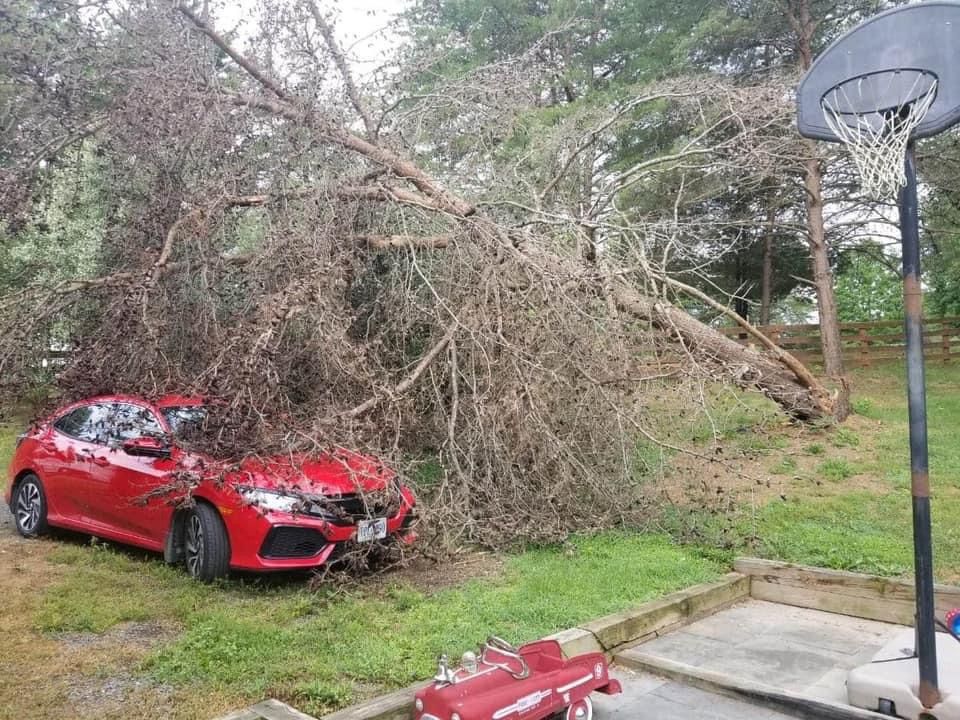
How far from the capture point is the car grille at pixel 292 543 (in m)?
5.43

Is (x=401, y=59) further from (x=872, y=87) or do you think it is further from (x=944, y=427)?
(x=944, y=427)

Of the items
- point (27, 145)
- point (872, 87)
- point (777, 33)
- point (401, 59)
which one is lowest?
point (872, 87)

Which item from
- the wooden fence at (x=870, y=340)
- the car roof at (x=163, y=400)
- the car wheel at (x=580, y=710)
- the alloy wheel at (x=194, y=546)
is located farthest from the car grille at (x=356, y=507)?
the wooden fence at (x=870, y=340)

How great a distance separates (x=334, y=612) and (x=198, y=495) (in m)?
1.38

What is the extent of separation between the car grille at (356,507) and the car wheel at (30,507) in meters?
3.09

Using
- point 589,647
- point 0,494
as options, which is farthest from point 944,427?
point 0,494

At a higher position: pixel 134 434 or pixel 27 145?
pixel 27 145

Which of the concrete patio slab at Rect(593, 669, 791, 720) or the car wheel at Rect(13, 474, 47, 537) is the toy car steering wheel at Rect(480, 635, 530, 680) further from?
the car wheel at Rect(13, 474, 47, 537)

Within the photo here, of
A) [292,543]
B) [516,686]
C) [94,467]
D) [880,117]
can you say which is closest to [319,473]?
[292,543]

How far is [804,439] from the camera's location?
1101cm

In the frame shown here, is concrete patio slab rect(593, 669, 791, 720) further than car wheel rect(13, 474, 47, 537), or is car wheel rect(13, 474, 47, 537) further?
car wheel rect(13, 474, 47, 537)

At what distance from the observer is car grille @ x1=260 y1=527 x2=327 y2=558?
5.43 metres

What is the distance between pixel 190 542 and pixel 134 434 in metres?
1.16

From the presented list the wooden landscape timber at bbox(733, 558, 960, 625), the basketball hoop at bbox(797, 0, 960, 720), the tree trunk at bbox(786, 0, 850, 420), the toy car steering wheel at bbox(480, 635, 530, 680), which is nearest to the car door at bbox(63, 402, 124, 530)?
the toy car steering wheel at bbox(480, 635, 530, 680)
